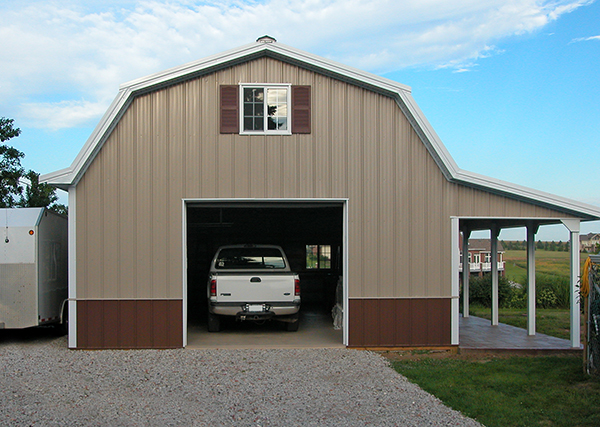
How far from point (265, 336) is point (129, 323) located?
272cm

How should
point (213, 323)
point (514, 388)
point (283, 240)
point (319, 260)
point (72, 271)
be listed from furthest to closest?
point (319, 260)
point (283, 240)
point (213, 323)
point (72, 271)
point (514, 388)

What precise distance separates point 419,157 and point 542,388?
14.7 feet

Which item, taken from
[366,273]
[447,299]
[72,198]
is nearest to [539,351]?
[447,299]

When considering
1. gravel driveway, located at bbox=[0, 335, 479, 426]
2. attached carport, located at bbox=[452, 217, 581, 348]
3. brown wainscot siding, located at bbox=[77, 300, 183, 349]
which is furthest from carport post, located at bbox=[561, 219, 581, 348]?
brown wainscot siding, located at bbox=[77, 300, 183, 349]

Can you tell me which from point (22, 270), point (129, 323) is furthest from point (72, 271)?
point (22, 270)

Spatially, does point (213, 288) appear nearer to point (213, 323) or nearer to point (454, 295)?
point (213, 323)

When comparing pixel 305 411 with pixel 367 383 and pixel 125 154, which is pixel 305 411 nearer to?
pixel 367 383

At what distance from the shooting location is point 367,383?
754cm

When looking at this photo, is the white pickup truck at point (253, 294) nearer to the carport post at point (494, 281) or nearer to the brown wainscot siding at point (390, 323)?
the brown wainscot siding at point (390, 323)

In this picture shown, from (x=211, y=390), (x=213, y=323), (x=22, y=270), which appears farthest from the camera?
(x=213, y=323)

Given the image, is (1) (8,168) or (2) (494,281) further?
(1) (8,168)

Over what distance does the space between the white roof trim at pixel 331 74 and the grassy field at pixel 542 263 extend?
936 cm

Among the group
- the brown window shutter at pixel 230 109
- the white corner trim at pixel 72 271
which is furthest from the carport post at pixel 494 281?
the white corner trim at pixel 72 271

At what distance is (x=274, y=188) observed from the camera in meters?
9.78
